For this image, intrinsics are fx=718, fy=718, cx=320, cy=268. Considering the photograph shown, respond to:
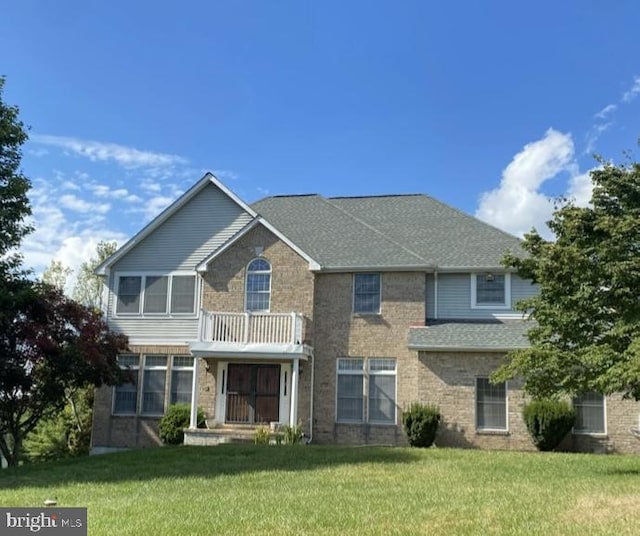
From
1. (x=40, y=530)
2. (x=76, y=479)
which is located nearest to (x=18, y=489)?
(x=76, y=479)

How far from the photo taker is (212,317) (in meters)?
22.3

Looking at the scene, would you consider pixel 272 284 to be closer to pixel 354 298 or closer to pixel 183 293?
pixel 354 298

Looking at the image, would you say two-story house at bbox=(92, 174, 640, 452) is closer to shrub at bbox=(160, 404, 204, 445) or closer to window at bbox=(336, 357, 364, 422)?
window at bbox=(336, 357, 364, 422)

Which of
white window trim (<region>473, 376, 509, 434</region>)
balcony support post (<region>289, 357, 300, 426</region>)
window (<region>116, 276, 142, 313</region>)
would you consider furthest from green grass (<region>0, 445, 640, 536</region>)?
window (<region>116, 276, 142, 313</region>)

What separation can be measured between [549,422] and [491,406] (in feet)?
5.92

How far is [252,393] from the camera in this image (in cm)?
2270

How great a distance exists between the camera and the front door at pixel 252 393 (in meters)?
22.5

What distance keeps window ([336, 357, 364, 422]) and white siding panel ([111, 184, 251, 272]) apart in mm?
5913

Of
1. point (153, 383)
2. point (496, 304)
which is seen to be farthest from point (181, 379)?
point (496, 304)

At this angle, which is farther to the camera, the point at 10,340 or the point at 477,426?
the point at 477,426

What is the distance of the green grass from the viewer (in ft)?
28.0

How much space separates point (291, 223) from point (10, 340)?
11104 mm

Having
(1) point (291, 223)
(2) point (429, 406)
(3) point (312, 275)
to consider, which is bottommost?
(2) point (429, 406)

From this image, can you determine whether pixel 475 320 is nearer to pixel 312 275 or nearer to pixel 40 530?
pixel 312 275
